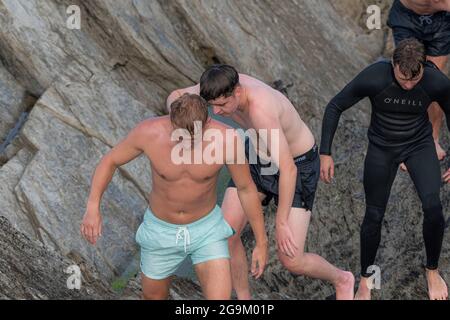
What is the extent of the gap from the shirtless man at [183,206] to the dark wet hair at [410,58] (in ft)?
5.87

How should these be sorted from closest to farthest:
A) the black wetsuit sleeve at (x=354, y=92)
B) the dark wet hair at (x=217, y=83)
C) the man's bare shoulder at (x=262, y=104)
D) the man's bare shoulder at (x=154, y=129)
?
the man's bare shoulder at (x=154, y=129) < the dark wet hair at (x=217, y=83) < the man's bare shoulder at (x=262, y=104) < the black wetsuit sleeve at (x=354, y=92)

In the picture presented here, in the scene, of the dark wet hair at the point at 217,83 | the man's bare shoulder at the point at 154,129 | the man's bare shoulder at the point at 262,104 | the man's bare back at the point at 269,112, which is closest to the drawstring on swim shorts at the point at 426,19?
the man's bare back at the point at 269,112

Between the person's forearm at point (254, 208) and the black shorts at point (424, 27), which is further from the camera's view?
the black shorts at point (424, 27)

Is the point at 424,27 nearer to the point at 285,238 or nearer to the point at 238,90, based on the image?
the point at 238,90

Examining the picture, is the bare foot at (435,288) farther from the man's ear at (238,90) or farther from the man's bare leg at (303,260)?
the man's ear at (238,90)

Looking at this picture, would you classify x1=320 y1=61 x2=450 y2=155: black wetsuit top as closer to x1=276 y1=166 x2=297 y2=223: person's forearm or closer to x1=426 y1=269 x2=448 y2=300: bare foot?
x1=276 y1=166 x2=297 y2=223: person's forearm

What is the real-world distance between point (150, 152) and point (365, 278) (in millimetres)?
3055

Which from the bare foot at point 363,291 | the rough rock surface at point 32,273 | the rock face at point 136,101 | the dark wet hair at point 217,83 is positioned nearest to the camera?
the dark wet hair at point 217,83

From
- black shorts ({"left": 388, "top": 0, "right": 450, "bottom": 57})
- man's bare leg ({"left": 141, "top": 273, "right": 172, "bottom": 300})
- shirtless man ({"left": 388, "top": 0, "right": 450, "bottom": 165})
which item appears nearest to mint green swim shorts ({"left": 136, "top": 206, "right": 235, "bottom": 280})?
man's bare leg ({"left": 141, "top": 273, "right": 172, "bottom": 300})

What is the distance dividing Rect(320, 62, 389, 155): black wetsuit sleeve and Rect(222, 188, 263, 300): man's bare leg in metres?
0.92

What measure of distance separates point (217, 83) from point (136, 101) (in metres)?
5.97

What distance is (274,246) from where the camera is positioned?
12562 mm

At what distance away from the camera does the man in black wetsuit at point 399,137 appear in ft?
30.8
